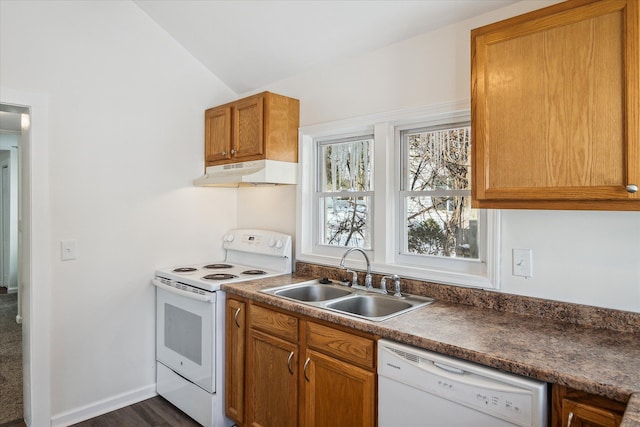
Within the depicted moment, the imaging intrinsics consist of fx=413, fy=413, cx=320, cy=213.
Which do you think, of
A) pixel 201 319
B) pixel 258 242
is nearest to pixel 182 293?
pixel 201 319

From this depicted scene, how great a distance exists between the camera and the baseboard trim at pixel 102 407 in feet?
8.34

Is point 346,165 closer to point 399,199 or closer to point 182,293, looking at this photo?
point 399,199

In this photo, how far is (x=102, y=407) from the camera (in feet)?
8.87

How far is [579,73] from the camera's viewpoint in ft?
4.66

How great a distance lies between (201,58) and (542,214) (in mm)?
2562

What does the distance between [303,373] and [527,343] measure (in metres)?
1.02

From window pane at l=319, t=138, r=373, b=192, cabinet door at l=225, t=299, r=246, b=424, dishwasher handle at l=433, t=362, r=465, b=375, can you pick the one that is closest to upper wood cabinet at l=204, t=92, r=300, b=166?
window pane at l=319, t=138, r=373, b=192

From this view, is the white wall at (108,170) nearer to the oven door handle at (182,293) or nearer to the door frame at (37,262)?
the door frame at (37,262)

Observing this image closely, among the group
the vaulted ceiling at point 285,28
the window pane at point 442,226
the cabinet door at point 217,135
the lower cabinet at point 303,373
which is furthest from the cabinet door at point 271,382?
the vaulted ceiling at point 285,28

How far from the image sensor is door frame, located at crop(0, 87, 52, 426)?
95.0 inches

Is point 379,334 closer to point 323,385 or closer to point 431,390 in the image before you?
point 431,390

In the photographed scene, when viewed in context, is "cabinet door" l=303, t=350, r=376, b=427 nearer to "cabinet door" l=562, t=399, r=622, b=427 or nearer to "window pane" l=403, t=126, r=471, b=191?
"cabinet door" l=562, t=399, r=622, b=427

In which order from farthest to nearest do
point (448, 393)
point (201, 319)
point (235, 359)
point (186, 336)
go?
point (186, 336), point (201, 319), point (235, 359), point (448, 393)

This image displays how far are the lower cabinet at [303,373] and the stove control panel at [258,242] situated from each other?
591 millimetres
